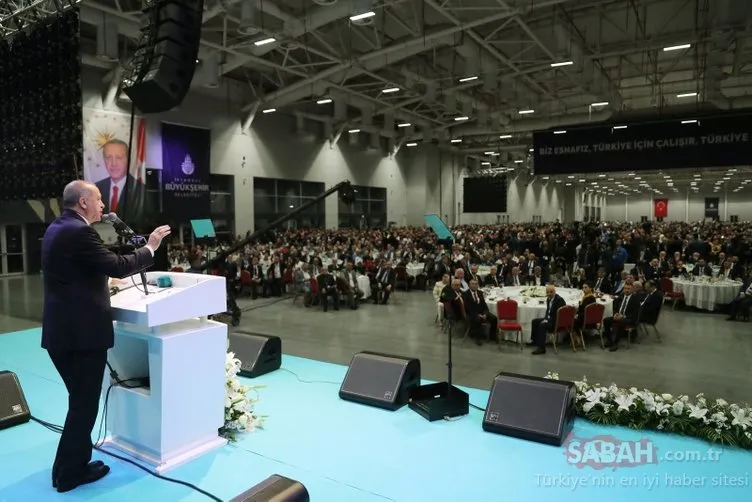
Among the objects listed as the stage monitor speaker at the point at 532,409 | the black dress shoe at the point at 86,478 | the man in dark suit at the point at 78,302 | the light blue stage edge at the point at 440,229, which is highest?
the light blue stage edge at the point at 440,229

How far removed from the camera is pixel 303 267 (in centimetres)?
1334

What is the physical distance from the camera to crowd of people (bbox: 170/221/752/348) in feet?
28.8

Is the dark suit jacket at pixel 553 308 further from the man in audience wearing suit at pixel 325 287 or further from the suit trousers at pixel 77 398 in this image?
the suit trousers at pixel 77 398

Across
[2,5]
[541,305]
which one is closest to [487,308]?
[541,305]

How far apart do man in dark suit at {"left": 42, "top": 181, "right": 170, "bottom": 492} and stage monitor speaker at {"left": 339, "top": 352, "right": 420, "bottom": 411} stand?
2445 mm

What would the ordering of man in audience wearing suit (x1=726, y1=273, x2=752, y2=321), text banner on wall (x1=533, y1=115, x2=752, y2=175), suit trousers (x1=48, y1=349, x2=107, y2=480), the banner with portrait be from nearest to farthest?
suit trousers (x1=48, y1=349, x2=107, y2=480), text banner on wall (x1=533, y1=115, x2=752, y2=175), man in audience wearing suit (x1=726, y1=273, x2=752, y2=321), the banner with portrait

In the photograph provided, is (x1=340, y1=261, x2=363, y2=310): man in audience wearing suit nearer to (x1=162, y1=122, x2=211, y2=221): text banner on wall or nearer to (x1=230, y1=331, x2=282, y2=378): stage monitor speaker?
(x1=230, y1=331, x2=282, y2=378): stage monitor speaker

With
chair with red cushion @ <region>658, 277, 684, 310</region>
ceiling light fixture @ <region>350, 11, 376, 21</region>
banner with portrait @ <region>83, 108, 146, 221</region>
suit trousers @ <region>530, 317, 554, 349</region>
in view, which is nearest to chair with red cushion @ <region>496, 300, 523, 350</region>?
suit trousers @ <region>530, 317, 554, 349</region>

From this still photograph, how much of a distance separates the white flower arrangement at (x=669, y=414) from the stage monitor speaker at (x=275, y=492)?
282cm

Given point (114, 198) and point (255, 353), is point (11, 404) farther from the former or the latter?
point (114, 198)

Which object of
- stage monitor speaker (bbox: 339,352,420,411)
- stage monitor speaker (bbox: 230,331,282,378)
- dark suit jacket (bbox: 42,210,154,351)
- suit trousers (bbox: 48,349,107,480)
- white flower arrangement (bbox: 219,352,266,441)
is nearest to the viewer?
dark suit jacket (bbox: 42,210,154,351)

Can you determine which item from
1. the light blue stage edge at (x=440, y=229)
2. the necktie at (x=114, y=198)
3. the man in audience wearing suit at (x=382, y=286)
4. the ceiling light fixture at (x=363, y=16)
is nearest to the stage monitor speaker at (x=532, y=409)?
the light blue stage edge at (x=440, y=229)

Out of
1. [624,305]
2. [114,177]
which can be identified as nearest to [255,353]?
[624,305]

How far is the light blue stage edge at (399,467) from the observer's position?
3.30 metres
